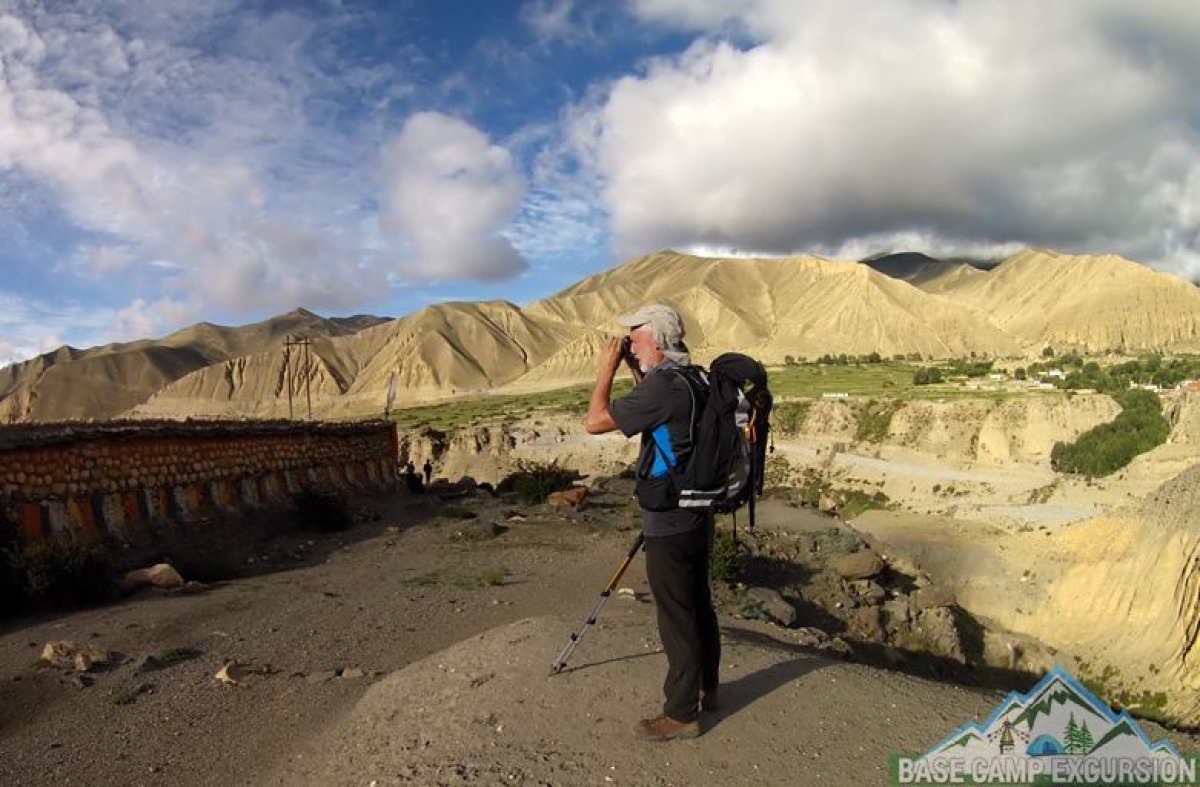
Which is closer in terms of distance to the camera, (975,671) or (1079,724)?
(1079,724)

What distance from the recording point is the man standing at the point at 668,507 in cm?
451

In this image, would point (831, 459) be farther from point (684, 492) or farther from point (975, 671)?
point (684, 492)

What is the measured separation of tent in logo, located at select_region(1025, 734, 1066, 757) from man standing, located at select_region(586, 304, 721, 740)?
6.70 feet

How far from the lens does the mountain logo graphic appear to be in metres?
Result: 4.61

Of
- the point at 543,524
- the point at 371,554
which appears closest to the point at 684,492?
the point at 371,554

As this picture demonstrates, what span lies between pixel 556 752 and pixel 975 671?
11.2 meters

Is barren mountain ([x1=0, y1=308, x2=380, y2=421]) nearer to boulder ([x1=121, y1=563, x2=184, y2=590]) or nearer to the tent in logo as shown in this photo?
boulder ([x1=121, y1=563, x2=184, y2=590])

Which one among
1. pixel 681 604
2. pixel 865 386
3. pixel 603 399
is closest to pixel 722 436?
pixel 603 399

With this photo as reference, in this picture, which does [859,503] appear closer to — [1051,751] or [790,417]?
[790,417]

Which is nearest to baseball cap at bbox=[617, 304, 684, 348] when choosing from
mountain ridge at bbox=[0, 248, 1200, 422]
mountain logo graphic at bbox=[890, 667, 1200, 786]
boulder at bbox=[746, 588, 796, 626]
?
mountain logo graphic at bbox=[890, 667, 1200, 786]

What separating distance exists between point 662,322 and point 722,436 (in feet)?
2.53

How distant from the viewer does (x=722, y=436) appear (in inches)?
180

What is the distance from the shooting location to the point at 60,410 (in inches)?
4788

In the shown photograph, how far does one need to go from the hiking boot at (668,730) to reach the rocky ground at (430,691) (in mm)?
67
